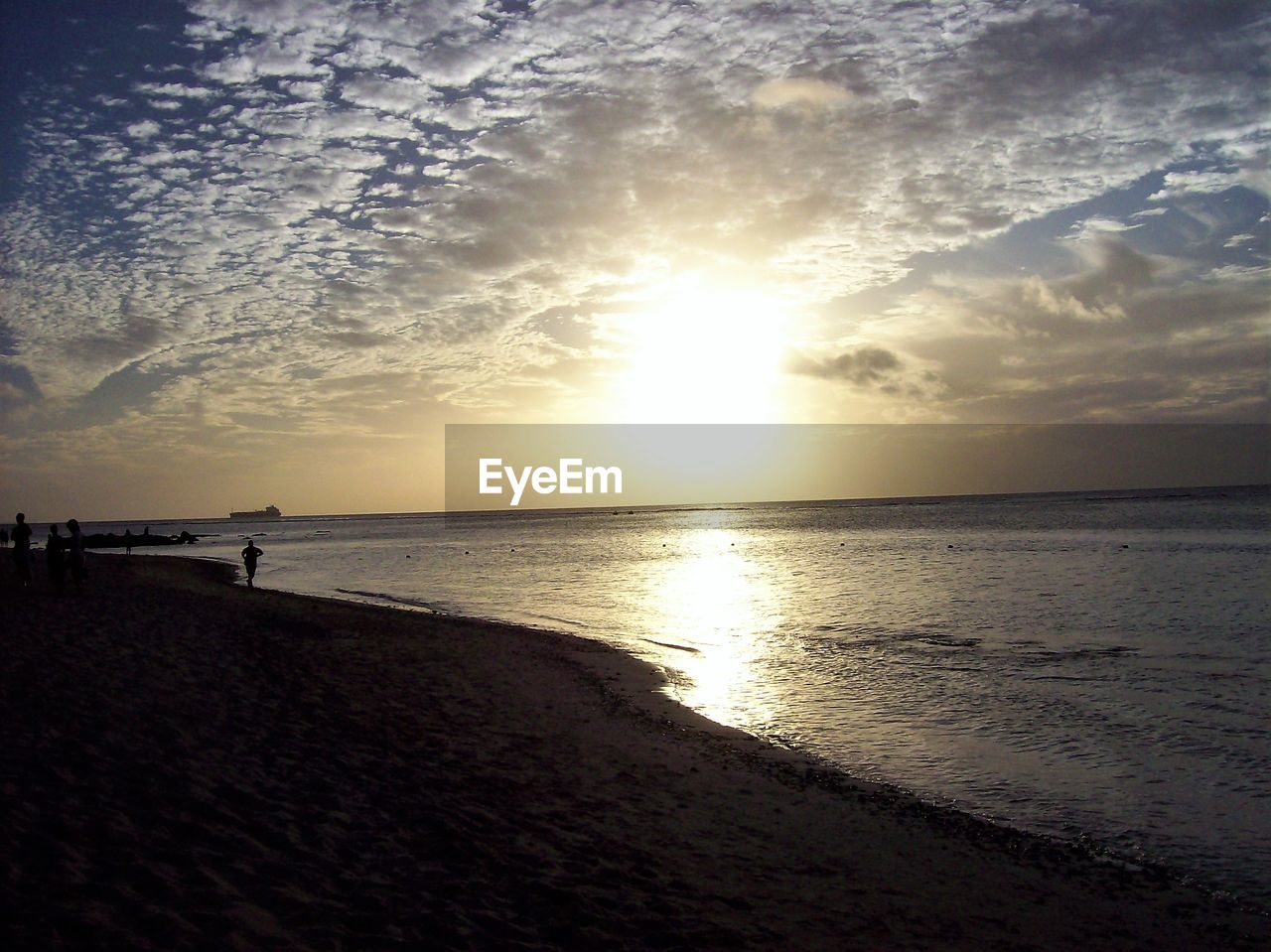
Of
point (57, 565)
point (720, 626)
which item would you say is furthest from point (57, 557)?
point (720, 626)

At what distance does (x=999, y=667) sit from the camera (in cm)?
2008

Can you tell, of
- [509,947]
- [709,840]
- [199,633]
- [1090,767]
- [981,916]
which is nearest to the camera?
[509,947]

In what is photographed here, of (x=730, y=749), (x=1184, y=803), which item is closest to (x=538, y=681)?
(x=730, y=749)

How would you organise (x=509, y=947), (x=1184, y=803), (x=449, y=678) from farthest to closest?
(x=449, y=678)
(x=1184, y=803)
(x=509, y=947)

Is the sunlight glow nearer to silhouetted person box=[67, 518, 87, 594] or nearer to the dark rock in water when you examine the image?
silhouetted person box=[67, 518, 87, 594]

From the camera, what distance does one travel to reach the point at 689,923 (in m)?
7.13

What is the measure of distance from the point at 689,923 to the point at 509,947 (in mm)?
1663

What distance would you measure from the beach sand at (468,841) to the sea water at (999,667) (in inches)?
66.4

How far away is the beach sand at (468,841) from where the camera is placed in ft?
21.5

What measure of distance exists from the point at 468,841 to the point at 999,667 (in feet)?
52.1

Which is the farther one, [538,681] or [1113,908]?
[538,681]

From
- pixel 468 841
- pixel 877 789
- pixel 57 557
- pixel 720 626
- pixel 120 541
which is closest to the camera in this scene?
pixel 468 841

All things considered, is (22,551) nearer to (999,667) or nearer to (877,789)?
(877,789)

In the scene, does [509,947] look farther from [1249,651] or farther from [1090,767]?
[1249,651]
